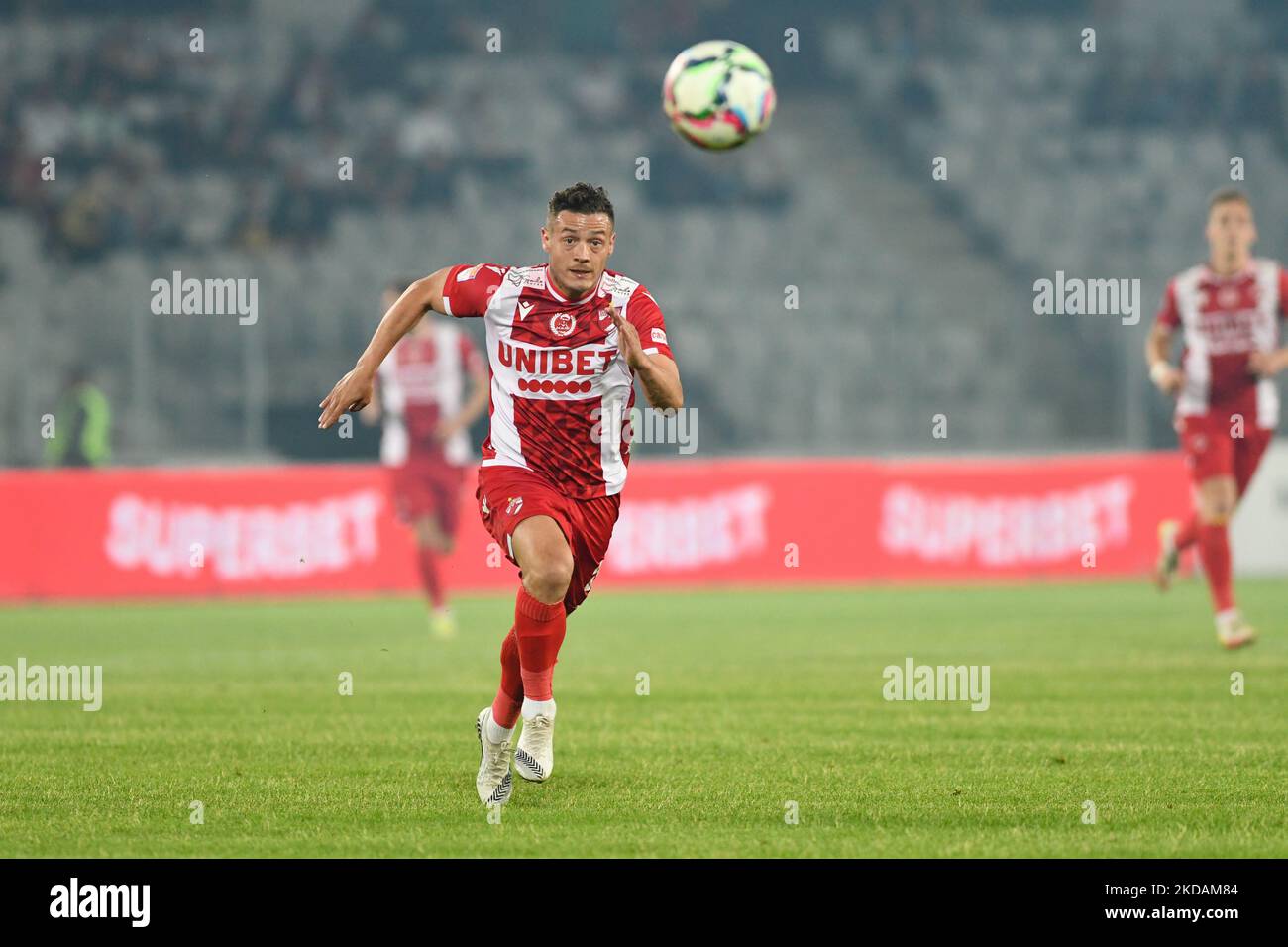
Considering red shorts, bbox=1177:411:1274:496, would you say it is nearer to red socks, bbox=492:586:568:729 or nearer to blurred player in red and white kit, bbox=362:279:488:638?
blurred player in red and white kit, bbox=362:279:488:638

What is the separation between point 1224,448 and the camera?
1245 centimetres

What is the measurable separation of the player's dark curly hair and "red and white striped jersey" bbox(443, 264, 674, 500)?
341 millimetres

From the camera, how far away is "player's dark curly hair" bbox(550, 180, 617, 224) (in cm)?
716

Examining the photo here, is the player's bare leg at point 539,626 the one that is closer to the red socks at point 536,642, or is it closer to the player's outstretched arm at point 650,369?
the red socks at point 536,642

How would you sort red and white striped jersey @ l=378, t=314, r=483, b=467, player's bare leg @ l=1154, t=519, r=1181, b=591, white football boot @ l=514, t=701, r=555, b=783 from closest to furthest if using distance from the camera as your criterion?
white football boot @ l=514, t=701, r=555, b=783
player's bare leg @ l=1154, t=519, r=1181, b=591
red and white striped jersey @ l=378, t=314, r=483, b=467

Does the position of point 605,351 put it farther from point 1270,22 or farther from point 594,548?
point 1270,22

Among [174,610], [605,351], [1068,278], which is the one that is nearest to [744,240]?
[1068,278]

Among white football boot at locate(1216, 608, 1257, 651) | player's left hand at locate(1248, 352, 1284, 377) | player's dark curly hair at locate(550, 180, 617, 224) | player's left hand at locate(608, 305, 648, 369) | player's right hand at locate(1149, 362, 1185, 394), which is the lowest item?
white football boot at locate(1216, 608, 1257, 651)

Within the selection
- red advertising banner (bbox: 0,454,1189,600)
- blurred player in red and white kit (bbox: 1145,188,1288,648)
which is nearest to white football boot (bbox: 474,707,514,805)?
blurred player in red and white kit (bbox: 1145,188,1288,648)

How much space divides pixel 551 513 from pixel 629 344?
2.87ft

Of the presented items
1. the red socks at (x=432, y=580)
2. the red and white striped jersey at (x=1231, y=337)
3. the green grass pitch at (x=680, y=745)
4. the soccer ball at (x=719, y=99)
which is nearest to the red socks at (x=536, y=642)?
the green grass pitch at (x=680, y=745)

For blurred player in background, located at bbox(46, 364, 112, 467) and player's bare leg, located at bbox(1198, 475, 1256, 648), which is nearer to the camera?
player's bare leg, located at bbox(1198, 475, 1256, 648)

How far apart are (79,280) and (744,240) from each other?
913 cm
